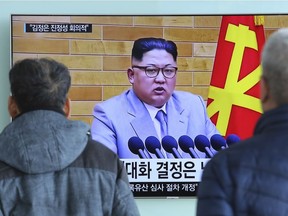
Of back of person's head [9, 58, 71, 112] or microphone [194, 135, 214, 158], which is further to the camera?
microphone [194, 135, 214, 158]

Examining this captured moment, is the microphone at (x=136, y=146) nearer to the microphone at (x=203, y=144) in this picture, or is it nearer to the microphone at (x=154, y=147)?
the microphone at (x=154, y=147)

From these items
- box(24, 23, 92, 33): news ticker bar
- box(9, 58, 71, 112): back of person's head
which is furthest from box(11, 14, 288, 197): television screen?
box(9, 58, 71, 112): back of person's head

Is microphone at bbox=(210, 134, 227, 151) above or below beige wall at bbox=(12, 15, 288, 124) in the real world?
below

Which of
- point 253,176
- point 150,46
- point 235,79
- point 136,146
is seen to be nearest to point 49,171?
point 253,176

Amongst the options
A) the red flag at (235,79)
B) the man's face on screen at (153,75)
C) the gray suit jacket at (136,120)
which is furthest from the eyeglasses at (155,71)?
the red flag at (235,79)

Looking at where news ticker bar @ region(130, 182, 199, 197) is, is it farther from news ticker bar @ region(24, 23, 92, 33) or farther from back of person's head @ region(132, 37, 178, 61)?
news ticker bar @ region(24, 23, 92, 33)

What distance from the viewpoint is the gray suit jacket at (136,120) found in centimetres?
392

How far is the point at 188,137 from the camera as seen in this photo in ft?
13.0

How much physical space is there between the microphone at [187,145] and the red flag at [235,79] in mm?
Result: 212

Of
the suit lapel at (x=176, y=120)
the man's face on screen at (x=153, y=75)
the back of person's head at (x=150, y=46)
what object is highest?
the back of person's head at (x=150, y=46)

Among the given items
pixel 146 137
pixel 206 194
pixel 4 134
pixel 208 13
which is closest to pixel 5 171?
pixel 4 134

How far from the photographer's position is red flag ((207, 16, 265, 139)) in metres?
3.98

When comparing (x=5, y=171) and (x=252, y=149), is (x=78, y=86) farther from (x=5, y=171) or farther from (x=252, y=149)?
(x=252, y=149)

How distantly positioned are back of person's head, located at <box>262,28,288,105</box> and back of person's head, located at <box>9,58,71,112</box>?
27.7 inches
